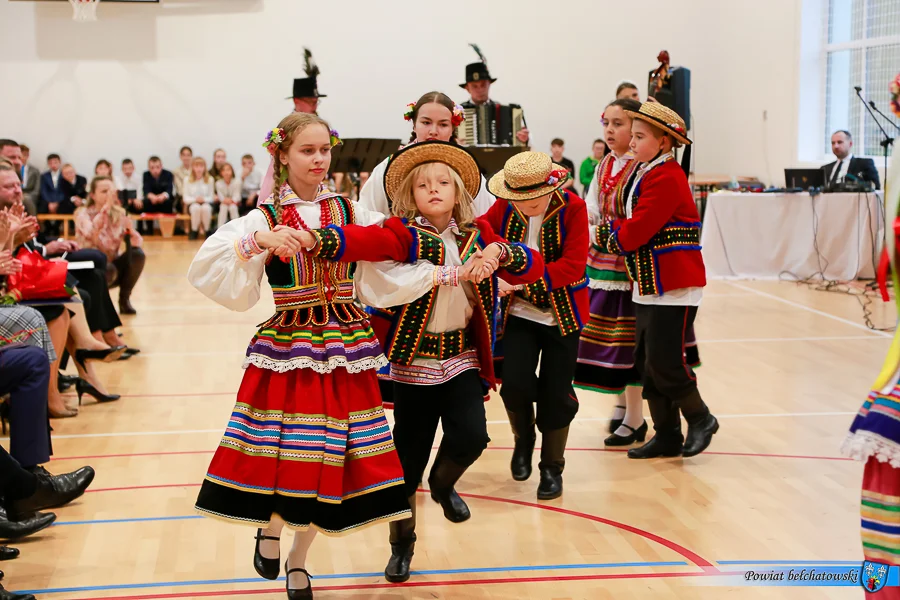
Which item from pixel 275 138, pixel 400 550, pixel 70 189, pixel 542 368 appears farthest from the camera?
pixel 70 189

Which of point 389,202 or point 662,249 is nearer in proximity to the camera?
point 389,202

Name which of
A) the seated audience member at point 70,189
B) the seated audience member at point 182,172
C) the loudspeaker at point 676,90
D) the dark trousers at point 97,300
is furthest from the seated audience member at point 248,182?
the loudspeaker at point 676,90

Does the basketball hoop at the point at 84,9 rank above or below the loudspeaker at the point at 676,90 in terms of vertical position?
above

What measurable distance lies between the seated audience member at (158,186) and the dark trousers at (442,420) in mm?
14085

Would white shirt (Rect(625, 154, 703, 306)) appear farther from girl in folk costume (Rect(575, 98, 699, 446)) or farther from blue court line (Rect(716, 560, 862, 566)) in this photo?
blue court line (Rect(716, 560, 862, 566))

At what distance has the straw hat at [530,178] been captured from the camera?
3.68 m

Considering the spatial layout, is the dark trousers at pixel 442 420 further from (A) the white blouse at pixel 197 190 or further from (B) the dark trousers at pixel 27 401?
(A) the white blouse at pixel 197 190

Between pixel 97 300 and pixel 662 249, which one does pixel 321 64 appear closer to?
pixel 97 300

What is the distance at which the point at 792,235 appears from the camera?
10.8 metres

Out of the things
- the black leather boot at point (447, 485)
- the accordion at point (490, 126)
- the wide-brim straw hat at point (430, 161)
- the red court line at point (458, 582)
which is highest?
the accordion at point (490, 126)

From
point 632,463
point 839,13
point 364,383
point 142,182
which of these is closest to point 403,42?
→ point 142,182

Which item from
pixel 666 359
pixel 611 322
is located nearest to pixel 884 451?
pixel 666 359

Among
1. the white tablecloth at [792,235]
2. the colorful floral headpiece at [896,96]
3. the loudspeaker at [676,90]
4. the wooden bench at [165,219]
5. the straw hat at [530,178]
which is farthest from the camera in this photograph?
the wooden bench at [165,219]

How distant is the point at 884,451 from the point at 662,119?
2372mm
